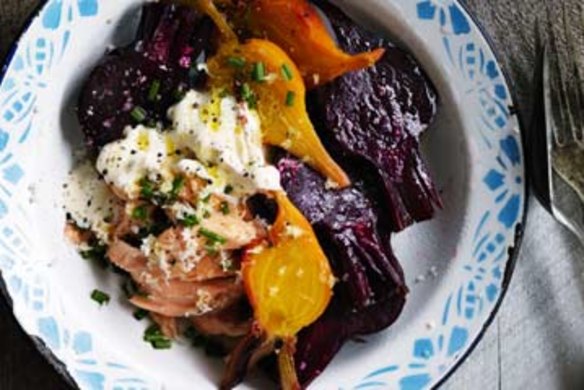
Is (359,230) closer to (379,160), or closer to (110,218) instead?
(379,160)

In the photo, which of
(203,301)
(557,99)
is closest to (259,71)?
(203,301)

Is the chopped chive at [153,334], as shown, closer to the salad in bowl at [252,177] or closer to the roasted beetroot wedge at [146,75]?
the salad in bowl at [252,177]

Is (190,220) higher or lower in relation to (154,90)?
lower

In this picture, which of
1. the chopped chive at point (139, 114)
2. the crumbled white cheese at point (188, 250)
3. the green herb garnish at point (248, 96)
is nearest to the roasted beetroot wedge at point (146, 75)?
the chopped chive at point (139, 114)

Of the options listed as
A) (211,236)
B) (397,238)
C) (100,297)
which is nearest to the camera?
(211,236)

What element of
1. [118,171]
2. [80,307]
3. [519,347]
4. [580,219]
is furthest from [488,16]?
[80,307]

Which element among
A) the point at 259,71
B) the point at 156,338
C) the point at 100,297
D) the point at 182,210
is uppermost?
the point at 259,71

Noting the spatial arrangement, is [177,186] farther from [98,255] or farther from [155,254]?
[98,255]

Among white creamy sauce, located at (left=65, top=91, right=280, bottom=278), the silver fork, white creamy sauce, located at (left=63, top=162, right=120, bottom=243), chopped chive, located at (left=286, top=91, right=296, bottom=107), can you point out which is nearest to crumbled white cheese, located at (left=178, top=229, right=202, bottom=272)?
white creamy sauce, located at (left=65, top=91, right=280, bottom=278)
